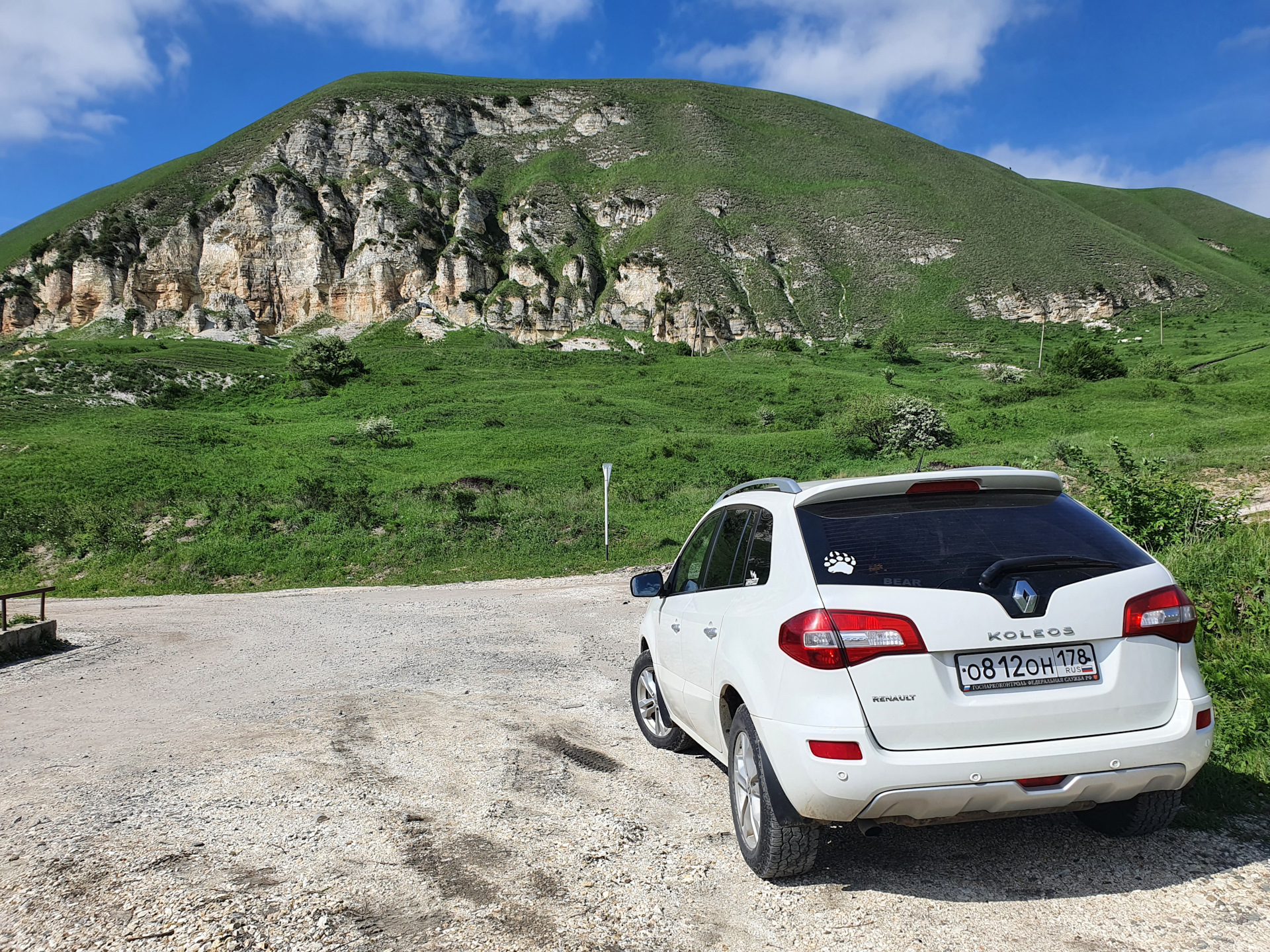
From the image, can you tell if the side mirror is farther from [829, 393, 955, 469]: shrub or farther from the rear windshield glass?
[829, 393, 955, 469]: shrub

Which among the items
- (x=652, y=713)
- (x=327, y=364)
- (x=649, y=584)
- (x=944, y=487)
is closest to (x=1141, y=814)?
(x=944, y=487)

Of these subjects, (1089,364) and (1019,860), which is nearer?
(1019,860)

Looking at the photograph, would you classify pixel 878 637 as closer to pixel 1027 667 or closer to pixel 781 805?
pixel 1027 667

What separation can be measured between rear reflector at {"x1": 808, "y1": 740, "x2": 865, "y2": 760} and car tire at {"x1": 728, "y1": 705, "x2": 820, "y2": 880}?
36cm

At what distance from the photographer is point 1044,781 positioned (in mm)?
3061

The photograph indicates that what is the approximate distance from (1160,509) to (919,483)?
6.52 metres

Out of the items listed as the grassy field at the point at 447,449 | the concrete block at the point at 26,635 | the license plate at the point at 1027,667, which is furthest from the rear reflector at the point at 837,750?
the grassy field at the point at 447,449

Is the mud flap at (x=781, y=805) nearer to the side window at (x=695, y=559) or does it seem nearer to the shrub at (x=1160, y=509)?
the side window at (x=695, y=559)

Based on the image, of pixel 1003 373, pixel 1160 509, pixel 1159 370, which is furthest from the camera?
pixel 1003 373

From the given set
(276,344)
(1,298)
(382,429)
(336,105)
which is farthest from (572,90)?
(382,429)

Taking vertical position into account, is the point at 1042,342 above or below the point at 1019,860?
above

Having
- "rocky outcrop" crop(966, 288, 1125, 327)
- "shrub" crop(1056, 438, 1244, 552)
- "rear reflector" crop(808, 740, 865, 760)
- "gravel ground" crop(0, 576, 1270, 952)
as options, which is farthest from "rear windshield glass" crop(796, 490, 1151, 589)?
"rocky outcrop" crop(966, 288, 1125, 327)

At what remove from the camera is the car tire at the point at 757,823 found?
3.30 meters

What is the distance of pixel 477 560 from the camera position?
71.4ft
